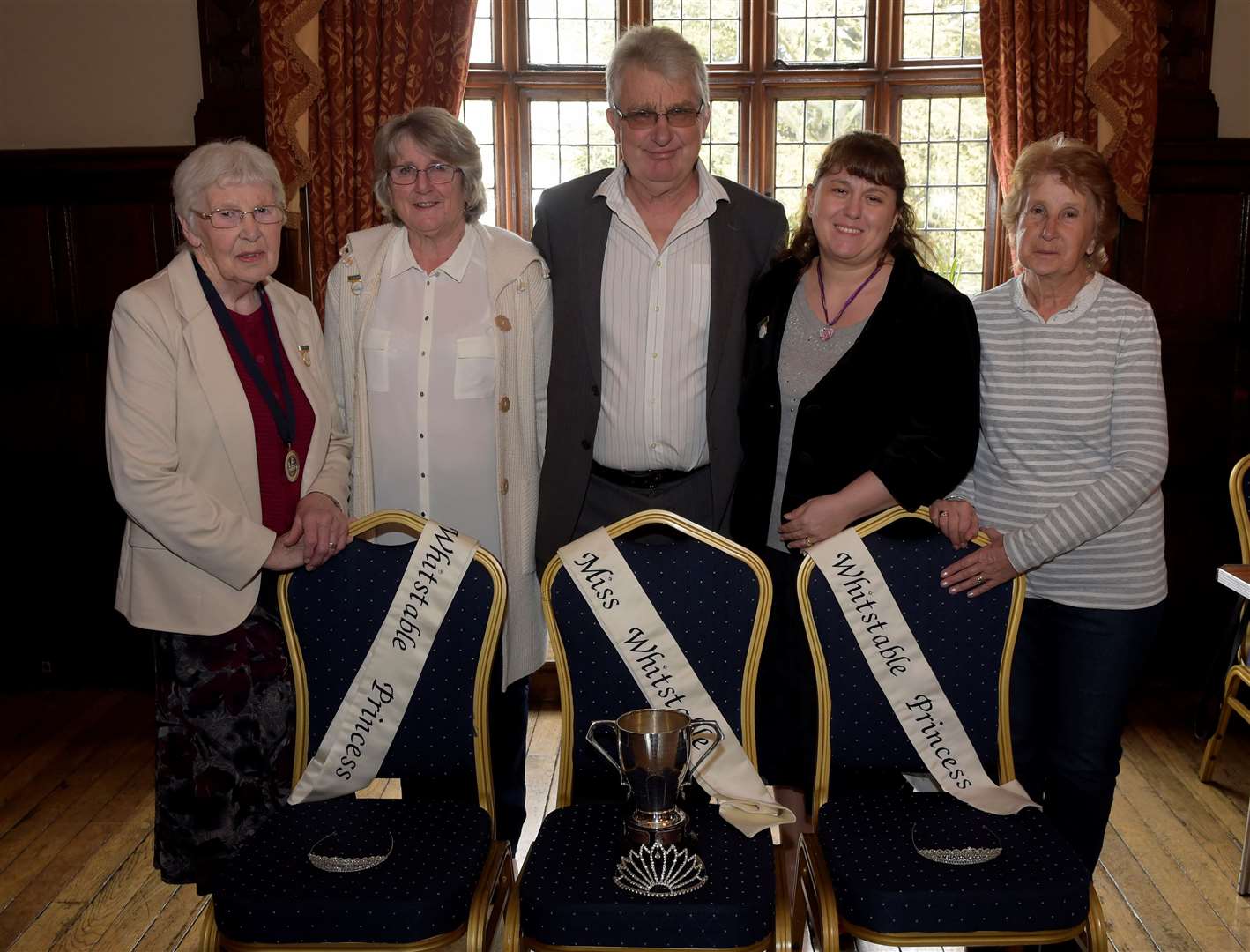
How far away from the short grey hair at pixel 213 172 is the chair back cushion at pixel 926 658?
1.17 meters

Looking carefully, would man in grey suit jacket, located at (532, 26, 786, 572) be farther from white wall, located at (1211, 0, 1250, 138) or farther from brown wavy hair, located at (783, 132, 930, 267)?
white wall, located at (1211, 0, 1250, 138)

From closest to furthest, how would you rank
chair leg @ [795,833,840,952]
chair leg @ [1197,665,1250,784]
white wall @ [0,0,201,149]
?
chair leg @ [795,833,840,952]
chair leg @ [1197,665,1250,784]
white wall @ [0,0,201,149]

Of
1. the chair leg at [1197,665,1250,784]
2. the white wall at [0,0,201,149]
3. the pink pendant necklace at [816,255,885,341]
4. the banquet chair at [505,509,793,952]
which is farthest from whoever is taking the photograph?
the white wall at [0,0,201,149]

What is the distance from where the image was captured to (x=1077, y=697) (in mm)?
→ 1998

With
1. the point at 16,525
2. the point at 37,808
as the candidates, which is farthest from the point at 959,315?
the point at 16,525

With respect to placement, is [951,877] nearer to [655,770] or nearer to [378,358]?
[655,770]

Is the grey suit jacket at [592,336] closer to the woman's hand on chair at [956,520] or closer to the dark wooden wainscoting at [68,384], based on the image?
the woman's hand on chair at [956,520]

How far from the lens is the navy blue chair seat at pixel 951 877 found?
1.63 metres

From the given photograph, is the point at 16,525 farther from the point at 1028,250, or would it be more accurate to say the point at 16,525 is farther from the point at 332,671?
the point at 1028,250

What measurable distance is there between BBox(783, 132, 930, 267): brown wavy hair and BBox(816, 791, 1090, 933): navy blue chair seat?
0.98m

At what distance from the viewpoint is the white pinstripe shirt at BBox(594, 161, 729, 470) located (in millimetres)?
2229

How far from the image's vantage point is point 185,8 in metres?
3.63

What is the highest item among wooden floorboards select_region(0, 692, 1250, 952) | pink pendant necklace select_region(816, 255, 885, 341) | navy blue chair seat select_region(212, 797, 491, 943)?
pink pendant necklace select_region(816, 255, 885, 341)

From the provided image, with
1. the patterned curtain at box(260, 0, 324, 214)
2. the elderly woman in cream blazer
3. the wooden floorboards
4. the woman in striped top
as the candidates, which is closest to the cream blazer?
the elderly woman in cream blazer
